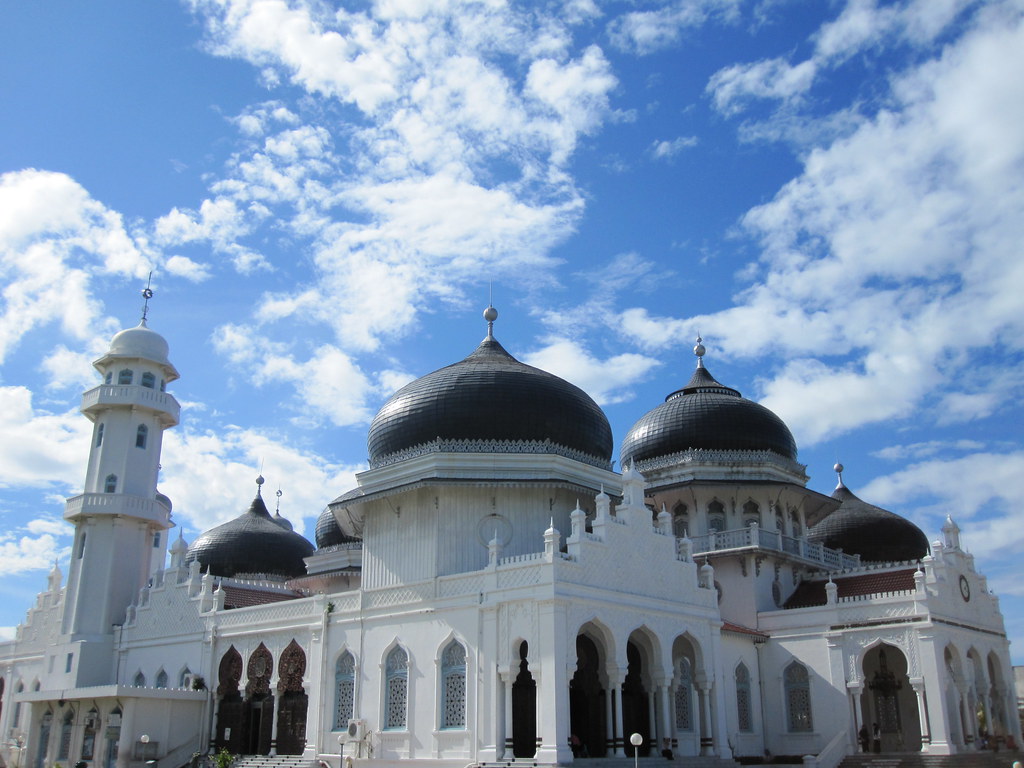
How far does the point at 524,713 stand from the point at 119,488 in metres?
16.6

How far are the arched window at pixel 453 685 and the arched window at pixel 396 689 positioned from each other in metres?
1.10

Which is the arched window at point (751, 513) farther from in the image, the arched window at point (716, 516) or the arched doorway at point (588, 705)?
the arched doorway at point (588, 705)

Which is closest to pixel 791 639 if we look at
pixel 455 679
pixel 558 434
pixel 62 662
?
pixel 558 434

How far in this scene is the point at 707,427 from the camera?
103ft

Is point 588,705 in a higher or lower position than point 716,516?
lower

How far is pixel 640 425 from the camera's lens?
33.3m

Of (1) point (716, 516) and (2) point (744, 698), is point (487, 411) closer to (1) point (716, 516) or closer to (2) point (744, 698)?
(1) point (716, 516)

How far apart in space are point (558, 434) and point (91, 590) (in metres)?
16.5

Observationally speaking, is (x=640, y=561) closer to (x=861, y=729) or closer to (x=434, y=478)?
(x=434, y=478)

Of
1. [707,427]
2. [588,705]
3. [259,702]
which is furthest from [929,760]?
[259,702]

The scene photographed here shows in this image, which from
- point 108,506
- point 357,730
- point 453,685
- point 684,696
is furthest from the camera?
point 108,506

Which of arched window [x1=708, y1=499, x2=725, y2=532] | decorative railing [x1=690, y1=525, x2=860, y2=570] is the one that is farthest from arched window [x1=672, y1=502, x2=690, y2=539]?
decorative railing [x1=690, y1=525, x2=860, y2=570]

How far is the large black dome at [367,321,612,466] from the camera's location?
24.4 m

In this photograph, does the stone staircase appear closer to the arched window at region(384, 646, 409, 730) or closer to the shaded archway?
the arched window at region(384, 646, 409, 730)
